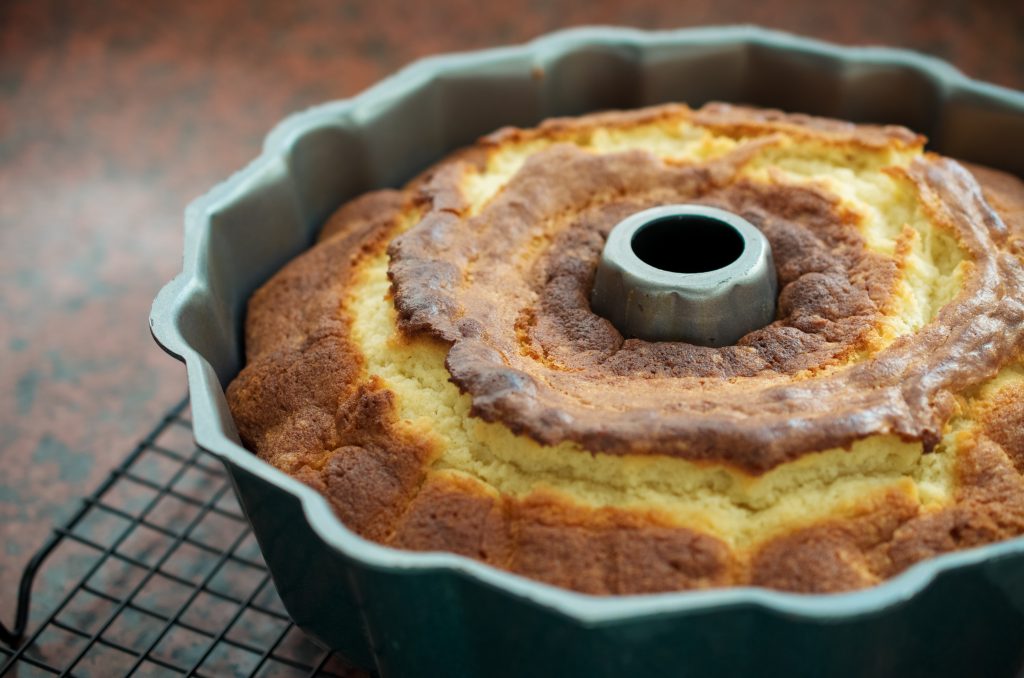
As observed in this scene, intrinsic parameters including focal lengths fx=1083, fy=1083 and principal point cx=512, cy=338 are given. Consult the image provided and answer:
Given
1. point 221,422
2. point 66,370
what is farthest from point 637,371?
point 66,370

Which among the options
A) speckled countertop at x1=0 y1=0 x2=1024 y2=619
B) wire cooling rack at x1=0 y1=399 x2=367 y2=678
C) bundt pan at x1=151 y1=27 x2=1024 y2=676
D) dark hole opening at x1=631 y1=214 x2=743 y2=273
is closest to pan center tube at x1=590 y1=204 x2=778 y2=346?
dark hole opening at x1=631 y1=214 x2=743 y2=273

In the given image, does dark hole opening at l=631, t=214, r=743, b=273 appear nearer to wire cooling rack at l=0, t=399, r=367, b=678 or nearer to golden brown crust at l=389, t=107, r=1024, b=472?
golden brown crust at l=389, t=107, r=1024, b=472

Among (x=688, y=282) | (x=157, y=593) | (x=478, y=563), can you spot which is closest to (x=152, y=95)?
(x=157, y=593)

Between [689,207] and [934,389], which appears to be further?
[689,207]

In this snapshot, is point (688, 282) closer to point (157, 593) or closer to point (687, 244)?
point (687, 244)

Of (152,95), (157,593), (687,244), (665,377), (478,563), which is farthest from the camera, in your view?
(152,95)

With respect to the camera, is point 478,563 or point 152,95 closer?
point 478,563

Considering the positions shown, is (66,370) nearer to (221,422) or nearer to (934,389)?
(221,422)

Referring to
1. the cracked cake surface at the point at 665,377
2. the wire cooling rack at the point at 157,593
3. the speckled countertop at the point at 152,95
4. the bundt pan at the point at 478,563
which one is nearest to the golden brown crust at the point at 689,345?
the cracked cake surface at the point at 665,377
